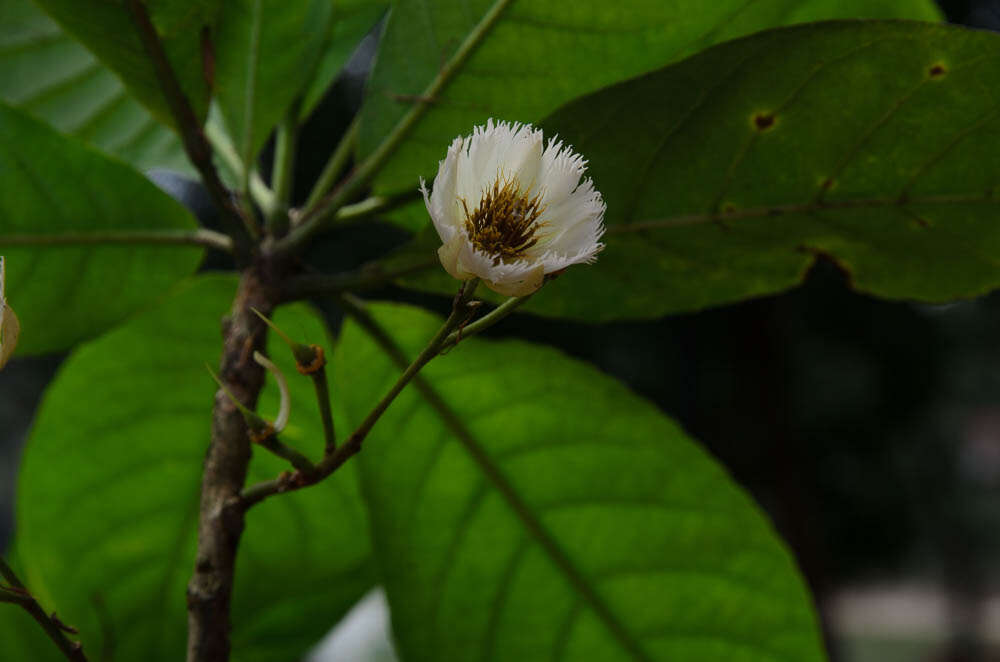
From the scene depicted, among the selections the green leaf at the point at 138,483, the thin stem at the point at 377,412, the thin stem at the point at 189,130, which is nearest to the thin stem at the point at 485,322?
the thin stem at the point at 377,412

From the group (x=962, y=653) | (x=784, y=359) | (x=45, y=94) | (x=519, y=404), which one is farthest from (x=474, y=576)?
(x=962, y=653)

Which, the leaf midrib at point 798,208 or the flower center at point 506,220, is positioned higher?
the leaf midrib at point 798,208

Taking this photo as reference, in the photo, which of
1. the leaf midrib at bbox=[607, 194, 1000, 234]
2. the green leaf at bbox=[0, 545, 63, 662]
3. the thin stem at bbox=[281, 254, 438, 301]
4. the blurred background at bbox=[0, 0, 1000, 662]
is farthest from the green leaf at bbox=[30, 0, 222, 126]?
the blurred background at bbox=[0, 0, 1000, 662]

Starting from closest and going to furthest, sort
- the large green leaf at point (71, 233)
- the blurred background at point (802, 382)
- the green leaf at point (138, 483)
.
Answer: the large green leaf at point (71, 233)
the green leaf at point (138, 483)
the blurred background at point (802, 382)

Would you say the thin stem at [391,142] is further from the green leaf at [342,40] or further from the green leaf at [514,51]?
the green leaf at [342,40]

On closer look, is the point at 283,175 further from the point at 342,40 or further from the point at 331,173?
the point at 342,40

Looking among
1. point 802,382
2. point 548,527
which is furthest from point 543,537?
point 802,382
